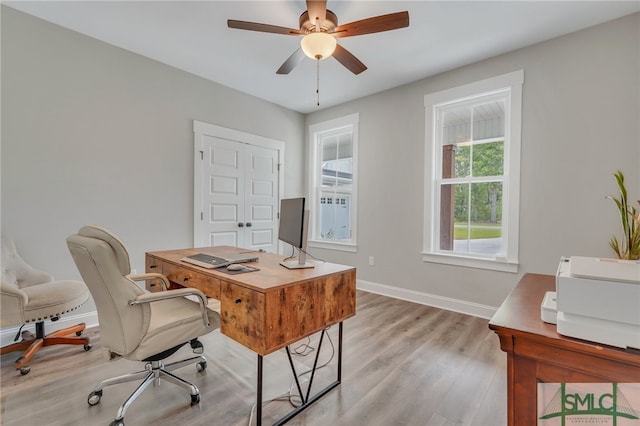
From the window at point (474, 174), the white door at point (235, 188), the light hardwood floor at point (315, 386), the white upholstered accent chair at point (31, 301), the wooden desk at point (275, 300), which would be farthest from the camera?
the white door at point (235, 188)

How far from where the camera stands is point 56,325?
2.64 meters

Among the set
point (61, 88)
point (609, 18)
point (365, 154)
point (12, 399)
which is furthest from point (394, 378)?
point (61, 88)

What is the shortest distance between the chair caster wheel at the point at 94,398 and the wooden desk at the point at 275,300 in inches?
29.9

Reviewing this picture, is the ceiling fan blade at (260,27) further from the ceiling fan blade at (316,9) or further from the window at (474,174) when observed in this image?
the window at (474,174)

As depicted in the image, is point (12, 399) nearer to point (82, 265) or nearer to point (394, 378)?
point (82, 265)

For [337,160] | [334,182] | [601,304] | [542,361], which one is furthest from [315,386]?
[337,160]

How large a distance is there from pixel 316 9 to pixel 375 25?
16.0 inches

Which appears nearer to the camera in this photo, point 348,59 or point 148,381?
point 148,381

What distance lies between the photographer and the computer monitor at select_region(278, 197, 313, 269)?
1.74 m

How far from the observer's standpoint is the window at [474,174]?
2953mm

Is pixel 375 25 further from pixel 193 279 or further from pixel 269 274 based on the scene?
pixel 193 279

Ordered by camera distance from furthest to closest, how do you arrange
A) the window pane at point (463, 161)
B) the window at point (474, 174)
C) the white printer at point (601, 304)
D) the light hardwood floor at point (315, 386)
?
1. the window pane at point (463, 161)
2. the window at point (474, 174)
3. the light hardwood floor at point (315, 386)
4. the white printer at point (601, 304)

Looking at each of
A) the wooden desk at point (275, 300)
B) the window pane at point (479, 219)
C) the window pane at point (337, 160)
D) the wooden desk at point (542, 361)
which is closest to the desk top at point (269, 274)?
the wooden desk at point (275, 300)

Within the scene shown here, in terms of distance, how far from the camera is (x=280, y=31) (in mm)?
2035
